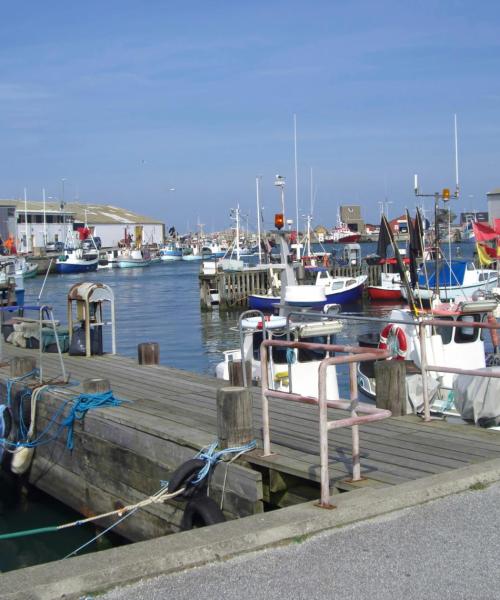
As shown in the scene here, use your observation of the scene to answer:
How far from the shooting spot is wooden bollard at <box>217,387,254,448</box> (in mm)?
7996

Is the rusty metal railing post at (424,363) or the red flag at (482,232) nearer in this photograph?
the rusty metal railing post at (424,363)

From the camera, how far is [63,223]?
122 m

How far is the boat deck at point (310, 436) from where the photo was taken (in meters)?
7.41

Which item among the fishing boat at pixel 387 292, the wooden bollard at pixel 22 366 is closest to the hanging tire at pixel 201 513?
the wooden bollard at pixel 22 366

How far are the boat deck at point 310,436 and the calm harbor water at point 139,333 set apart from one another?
6.23 feet

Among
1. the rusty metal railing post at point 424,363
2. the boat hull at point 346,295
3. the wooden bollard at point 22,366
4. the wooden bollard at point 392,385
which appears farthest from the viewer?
the boat hull at point 346,295

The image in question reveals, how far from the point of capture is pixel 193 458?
8.10m

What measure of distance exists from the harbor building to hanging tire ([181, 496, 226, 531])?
330 feet

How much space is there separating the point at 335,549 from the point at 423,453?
2653 mm

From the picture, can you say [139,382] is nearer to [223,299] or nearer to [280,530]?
[280,530]

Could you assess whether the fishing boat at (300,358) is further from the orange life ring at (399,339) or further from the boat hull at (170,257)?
the boat hull at (170,257)

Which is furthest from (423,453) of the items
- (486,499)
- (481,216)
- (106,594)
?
(481,216)

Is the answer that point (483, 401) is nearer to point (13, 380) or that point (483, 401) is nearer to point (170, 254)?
point (13, 380)

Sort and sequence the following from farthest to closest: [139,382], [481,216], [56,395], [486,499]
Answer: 1. [481,216]
2. [139,382]
3. [56,395]
4. [486,499]
